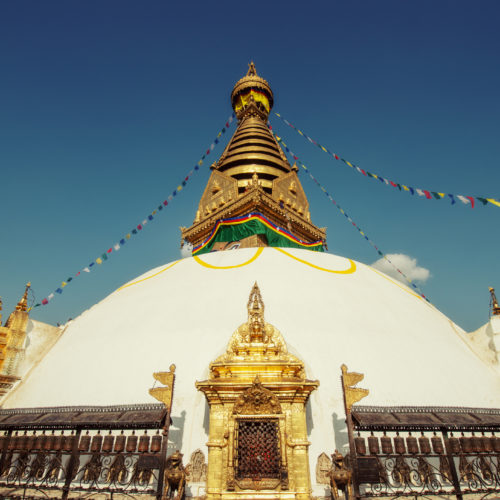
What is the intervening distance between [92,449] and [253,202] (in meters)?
10.8

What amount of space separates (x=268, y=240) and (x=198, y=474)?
10.1m

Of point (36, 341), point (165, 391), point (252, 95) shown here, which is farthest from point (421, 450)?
point (252, 95)

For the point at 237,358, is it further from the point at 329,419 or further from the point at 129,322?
the point at 129,322

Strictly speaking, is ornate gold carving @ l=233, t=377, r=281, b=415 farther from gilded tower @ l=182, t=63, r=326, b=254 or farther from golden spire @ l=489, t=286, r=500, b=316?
gilded tower @ l=182, t=63, r=326, b=254

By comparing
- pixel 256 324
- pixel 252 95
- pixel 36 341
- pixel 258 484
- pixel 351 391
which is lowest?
pixel 258 484

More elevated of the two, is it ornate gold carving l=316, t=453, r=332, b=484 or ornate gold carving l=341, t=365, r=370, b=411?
ornate gold carving l=341, t=365, r=370, b=411

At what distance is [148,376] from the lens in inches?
233

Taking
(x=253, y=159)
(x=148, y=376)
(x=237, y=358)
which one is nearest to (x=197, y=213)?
A: (x=253, y=159)

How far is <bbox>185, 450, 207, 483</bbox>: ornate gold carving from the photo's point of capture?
4844mm

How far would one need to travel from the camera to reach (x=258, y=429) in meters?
4.38

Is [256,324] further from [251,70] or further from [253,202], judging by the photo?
[251,70]

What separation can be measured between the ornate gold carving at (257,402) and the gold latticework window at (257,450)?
0.12m

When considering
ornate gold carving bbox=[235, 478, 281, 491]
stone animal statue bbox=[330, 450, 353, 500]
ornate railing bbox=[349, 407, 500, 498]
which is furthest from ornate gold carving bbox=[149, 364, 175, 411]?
ornate railing bbox=[349, 407, 500, 498]

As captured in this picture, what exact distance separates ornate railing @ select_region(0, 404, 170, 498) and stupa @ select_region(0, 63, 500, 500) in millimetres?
25
